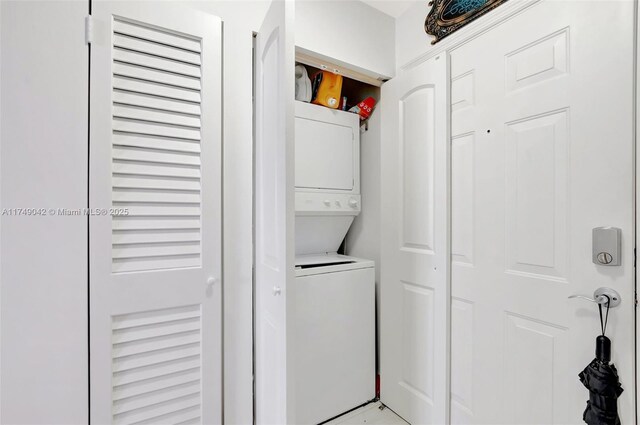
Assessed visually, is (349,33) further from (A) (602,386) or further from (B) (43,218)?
(A) (602,386)

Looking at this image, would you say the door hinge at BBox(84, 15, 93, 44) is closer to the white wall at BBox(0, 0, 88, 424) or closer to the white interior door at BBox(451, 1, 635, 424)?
the white wall at BBox(0, 0, 88, 424)

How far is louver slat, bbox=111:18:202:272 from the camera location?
3.90 ft

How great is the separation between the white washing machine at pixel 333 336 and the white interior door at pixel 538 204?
0.56 m

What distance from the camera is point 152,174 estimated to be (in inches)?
48.6

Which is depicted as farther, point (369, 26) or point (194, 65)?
point (369, 26)

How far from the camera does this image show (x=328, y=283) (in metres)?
1.77

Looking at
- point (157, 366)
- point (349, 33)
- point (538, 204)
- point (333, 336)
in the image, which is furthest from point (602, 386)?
point (349, 33)

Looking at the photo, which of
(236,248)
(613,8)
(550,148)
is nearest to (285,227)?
(236,248)

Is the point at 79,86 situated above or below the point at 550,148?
above

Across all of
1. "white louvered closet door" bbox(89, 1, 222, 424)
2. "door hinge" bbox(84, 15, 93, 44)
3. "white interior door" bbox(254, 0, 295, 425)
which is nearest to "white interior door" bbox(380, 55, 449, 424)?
"white interior door" bbox(254, 0, 295, 425)

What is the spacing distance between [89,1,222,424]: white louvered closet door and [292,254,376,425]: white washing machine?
1.65ft

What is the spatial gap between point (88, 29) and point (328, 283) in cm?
160

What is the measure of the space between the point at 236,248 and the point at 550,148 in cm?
144

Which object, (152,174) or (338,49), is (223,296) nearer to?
(152,174)
